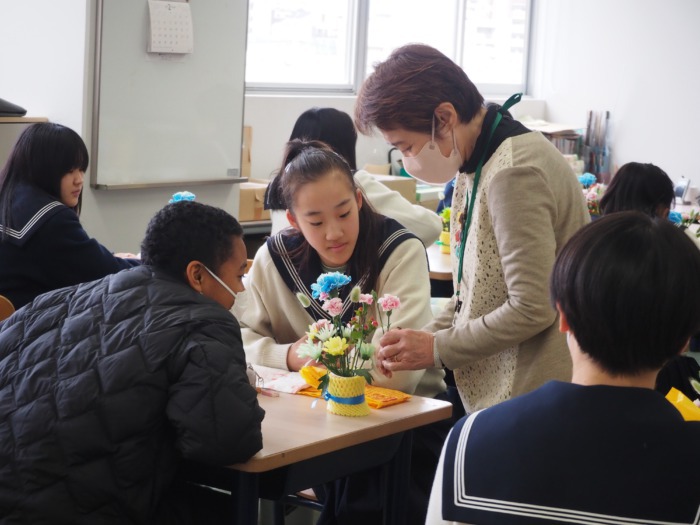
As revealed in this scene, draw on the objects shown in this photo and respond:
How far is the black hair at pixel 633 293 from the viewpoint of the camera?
4.02 ft

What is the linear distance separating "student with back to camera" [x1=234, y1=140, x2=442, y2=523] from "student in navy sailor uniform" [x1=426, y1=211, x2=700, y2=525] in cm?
124

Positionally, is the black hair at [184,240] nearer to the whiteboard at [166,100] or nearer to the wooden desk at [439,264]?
the wooden desk at [439,264]

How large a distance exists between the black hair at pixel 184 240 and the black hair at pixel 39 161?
1.52 metres

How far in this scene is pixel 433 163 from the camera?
88.5 inches

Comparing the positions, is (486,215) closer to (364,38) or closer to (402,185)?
(402,185)

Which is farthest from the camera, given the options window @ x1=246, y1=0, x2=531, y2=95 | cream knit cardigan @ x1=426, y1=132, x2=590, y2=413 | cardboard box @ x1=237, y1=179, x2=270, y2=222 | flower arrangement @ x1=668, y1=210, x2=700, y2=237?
window @ x1=246, y1=0, x2=531, y2=95

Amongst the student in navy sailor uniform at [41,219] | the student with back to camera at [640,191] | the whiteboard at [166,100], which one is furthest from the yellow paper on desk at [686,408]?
the whiteboard at [166,100]

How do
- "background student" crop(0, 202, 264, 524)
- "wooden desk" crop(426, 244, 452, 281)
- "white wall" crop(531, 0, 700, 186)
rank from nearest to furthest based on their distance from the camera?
"background student" crop(0, 202, 264, 524)
"wooden desk" crop(426, 244, 452, 281)
"white wall" crop(531, 0, 700, 186)

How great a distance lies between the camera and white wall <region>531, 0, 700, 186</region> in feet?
25.4

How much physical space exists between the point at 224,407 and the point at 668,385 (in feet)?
5.39

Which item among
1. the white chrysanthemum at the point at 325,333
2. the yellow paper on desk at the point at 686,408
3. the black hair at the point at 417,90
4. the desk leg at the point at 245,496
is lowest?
the desk leg at the point at 245,496

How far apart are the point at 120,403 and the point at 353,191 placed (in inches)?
41.2

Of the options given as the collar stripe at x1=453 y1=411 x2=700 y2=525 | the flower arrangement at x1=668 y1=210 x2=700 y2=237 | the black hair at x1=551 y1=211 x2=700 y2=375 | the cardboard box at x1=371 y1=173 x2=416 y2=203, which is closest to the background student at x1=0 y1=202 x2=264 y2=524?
the collar stripe at x1=453 y1=411 x2=700 y2=525

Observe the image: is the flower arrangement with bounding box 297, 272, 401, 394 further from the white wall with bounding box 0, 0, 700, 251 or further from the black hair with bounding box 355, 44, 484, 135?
the white wall with bounding box 0, 0, 700, 251
